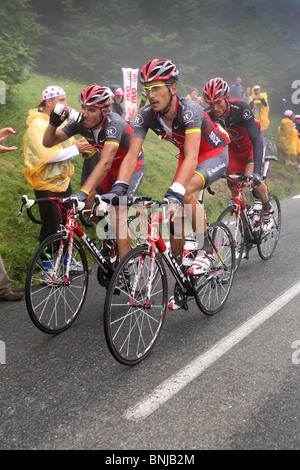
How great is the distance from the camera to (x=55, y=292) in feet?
13.3

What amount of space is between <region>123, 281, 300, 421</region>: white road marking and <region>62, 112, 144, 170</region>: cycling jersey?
7.09ft

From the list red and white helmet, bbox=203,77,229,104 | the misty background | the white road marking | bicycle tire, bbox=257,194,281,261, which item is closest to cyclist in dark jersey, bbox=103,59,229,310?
the white road marking

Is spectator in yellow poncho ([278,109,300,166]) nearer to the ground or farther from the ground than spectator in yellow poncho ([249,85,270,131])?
nearer to the ground

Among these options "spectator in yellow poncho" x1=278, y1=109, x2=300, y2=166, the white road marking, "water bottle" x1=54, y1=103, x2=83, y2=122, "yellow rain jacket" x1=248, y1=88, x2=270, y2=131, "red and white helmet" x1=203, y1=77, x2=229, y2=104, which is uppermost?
"yellow rain jacket" x1=248, y1=88, x2=270, y2=131

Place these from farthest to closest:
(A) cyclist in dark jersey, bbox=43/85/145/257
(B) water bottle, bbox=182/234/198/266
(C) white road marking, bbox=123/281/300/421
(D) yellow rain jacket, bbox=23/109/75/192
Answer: (D) yellow rain jacket, bbox=23/109/75/192 < (A) cyclist in dark jersey, bbox=43/85/145/257 < (B) water bottle, bbox=182/234/198/266 < (C) white road marking, bbox=123/281/300/421

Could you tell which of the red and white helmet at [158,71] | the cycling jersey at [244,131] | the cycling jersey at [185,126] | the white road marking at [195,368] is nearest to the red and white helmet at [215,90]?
the cycling jersey at [244,131]

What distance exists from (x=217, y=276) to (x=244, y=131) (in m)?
2.46

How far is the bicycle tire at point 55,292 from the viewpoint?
355 centimetres

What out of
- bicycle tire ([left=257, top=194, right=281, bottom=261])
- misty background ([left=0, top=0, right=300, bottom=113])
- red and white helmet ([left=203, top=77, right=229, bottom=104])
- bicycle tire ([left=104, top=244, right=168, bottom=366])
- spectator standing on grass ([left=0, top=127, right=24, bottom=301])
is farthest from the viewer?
misty background ([left=0, top=0, right=300, bottom=113])

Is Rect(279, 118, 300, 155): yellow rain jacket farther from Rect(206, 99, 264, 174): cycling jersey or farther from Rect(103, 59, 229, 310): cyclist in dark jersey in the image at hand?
Rect(103, 59, 229, 310): cyclist in dark jersey

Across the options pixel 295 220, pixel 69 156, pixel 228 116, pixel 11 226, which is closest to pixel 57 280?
pixel 69 156

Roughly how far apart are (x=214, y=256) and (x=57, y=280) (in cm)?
160

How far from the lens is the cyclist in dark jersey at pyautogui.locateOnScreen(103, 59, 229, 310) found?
3678 mm

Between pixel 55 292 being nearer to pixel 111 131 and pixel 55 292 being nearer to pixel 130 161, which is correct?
pixel 130 161
